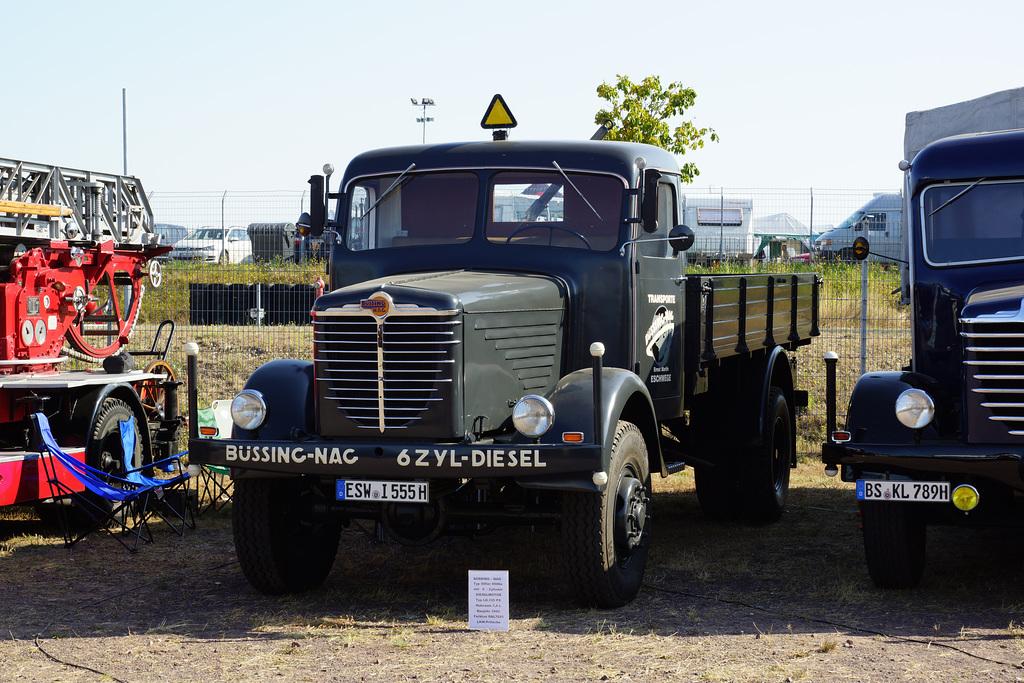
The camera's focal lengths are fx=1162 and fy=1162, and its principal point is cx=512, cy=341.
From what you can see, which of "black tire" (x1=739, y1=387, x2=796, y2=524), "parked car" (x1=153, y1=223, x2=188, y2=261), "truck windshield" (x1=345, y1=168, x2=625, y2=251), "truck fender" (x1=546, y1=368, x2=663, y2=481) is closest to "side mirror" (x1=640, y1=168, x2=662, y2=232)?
"truck windshield" (x1=345, y1=168, x2=625, y2=251)

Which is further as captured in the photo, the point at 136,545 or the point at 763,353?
the point at 763,353

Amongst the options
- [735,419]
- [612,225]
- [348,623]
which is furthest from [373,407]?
[735,419]

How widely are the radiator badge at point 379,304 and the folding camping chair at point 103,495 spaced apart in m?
Result: 2.67

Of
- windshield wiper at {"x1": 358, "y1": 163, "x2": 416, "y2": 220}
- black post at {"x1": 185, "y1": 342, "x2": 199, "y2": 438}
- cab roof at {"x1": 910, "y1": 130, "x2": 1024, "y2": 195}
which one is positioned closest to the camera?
black post at {"x1": 185, "y1": 342, "x2": 199, "y2": 438}

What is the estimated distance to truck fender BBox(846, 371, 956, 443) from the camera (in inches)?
238

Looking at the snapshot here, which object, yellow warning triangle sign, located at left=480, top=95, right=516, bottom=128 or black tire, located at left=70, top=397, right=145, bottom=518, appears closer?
yellow warning triangle sign, located at left=480, top=95, right=516, bottom=128

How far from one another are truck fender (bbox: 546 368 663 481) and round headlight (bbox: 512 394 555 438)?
102 mm

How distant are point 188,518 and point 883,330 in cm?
833

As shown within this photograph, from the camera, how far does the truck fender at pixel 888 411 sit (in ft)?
19.8

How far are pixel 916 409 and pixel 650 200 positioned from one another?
184 centimetres

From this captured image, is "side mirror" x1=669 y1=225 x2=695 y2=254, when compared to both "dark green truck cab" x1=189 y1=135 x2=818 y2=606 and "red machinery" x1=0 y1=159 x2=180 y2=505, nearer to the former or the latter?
"dark green truck cab" x1=189 y1=135 x2=818 y2=606

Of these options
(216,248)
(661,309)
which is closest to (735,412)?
(661,309)

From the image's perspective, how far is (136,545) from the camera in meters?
7.52

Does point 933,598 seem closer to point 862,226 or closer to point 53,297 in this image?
point 53,297
